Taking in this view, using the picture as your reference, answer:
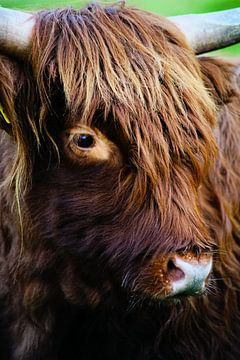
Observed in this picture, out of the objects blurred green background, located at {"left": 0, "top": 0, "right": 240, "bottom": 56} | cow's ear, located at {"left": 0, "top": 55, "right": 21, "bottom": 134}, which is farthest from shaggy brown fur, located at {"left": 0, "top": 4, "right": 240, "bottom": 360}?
blurred green background, located at {"left": 0, "top": 0, "right": 240, "bottom": 56}

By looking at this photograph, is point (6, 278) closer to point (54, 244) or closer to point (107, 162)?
point (54, 244)

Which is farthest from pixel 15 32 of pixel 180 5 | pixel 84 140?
pixel 180 5

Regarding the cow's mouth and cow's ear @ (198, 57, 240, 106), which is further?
cow's ear @ (198, 57, 240, 106)

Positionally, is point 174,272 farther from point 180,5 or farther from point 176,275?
point 180,5

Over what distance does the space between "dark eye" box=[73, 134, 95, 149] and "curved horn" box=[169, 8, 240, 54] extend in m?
0.54

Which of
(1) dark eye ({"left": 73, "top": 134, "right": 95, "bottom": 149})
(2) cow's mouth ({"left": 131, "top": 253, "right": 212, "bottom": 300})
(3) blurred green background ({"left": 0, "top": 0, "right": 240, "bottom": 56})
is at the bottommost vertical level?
(3) blurred green background ({"left": 0, "top": 0, "right": 240, "bottom": 56})

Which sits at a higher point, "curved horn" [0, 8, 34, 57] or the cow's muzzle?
"curved horn" [0, 8, 34, 57]

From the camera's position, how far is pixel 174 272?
10.3 ft

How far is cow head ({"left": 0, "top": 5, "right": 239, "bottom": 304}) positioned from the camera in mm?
3227

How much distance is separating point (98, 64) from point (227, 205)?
93cm

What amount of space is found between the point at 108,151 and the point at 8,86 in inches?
15.4

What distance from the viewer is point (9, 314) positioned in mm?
3992

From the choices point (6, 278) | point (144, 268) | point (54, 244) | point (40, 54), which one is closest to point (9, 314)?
point (6, 278)

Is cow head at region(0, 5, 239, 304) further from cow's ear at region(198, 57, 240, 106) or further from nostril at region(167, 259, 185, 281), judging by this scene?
cow's ear at region(198, 57, 240, 106)
